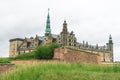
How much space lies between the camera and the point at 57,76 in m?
11.7

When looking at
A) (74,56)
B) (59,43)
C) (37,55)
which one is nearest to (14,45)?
(59,43)

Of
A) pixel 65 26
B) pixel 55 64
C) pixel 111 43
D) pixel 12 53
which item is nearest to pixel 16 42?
pixel 12 53

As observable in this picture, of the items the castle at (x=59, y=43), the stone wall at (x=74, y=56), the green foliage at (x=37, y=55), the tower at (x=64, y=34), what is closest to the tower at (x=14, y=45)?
the castle at (x=59, y=43)

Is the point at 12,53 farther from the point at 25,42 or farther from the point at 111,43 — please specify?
the point at 111,43

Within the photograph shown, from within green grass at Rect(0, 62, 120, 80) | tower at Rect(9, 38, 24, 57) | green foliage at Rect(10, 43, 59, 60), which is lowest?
green grass at Rect(0, 62, 120, 80)

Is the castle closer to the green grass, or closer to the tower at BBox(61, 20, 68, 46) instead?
the tower at BBox(61, 20, 68, 46)

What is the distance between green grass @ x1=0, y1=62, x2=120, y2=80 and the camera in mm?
11688

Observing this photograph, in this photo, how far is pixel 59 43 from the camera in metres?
90.3

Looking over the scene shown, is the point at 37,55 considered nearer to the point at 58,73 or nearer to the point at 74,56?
the point at 74,56

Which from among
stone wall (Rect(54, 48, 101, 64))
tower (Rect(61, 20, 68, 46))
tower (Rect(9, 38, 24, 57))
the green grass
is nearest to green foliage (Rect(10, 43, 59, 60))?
stone wall (Rect(54, 48, 101, 64))

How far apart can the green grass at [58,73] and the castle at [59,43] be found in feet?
248

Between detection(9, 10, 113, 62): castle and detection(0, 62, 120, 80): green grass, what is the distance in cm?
7556

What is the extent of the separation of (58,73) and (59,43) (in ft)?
257

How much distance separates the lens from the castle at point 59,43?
94.3 meters
